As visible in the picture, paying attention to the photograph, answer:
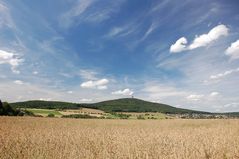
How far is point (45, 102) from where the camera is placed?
110625 mm

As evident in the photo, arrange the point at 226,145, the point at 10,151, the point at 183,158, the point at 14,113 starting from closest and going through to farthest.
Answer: the point at 183,158, the point at 10,151, the point at 226,145, the point at 14,113

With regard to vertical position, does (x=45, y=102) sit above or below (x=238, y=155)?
above

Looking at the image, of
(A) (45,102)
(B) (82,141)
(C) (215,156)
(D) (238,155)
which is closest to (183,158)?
(C) (215,156)

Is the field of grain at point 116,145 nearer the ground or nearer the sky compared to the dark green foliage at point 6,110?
nearer the ground

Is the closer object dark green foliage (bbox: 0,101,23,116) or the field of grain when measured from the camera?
the field of grain

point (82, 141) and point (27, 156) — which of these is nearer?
point (27, 156)

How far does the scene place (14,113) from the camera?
59406 mm

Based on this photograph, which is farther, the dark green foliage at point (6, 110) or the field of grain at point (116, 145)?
the dark green foliage at point (6, 110)

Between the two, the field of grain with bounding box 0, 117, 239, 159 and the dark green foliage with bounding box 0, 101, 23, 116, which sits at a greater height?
the dark green foliage with bounding box 0, 101, 23, 116

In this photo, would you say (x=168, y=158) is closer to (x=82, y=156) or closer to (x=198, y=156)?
(x=198, y=156)

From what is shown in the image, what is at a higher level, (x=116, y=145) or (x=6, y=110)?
(x=6, y=110)

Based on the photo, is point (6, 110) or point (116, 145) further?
point (6, 110)

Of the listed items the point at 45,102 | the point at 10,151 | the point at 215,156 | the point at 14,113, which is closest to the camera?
the point at 215,156

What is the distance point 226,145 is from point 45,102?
107981mm
